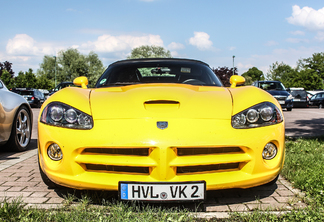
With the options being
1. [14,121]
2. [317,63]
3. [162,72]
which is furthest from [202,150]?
[317,63]

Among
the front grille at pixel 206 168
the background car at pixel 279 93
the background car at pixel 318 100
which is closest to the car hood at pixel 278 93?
the background car at pixel 279 93

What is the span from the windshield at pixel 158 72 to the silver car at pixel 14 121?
167cm

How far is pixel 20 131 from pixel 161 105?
10.8 ft

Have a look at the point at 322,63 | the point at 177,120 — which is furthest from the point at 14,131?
the point at 322,63

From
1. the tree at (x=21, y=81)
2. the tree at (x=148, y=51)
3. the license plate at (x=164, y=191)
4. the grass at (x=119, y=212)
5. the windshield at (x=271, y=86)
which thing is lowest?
the grass at (x=119, y=212)

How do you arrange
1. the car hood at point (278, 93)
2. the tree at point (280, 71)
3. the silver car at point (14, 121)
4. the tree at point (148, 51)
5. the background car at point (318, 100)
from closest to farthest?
the silver car at point (14, 121) → the car hood at point (278, 93) → the background car at point (318, 100) → the tree at point (280, 71) → the tree at point (148, 51)

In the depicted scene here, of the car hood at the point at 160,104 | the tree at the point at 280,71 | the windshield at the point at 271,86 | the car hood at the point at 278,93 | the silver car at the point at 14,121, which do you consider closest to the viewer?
the car hood at the point at 160,104

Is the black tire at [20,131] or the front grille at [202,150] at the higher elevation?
the front grille at [202,150]

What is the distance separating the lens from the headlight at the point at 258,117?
2.47 m

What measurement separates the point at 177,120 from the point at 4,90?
A: 3496 millimetres

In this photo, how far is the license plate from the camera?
86.9 inches

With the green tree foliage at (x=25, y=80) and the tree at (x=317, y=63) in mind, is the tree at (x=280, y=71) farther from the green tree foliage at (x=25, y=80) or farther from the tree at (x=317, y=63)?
the green tree foliage at (x=25, y=80)

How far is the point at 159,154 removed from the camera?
2240 mm

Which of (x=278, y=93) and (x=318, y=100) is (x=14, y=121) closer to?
(x=278, y=93)
